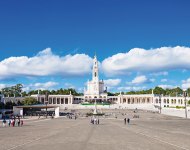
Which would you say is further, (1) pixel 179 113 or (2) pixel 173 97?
(2) pixel 173 97

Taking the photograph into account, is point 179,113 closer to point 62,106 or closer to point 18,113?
point 18,113

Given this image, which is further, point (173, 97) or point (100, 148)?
point (173, 97)

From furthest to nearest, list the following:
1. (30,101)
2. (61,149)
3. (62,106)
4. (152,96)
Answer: (152,96) → (62,106) → (30,101) → (61,149)

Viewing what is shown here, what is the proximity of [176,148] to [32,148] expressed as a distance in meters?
10.2

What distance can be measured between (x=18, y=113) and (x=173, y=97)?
121 meters

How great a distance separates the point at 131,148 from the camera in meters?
22.7

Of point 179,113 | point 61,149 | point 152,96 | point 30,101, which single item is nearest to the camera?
point 61,149

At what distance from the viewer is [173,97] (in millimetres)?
198500

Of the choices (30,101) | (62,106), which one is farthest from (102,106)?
(30,101)

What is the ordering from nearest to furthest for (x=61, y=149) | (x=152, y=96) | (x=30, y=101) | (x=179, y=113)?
(x=61, y=149) → (x=179, y=113) → (x=30, y=101) → (x=152, y=96)

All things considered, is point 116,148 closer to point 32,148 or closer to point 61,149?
point 61,149

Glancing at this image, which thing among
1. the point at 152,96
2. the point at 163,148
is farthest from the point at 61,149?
the point at 152,96

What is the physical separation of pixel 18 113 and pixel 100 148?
275 feet

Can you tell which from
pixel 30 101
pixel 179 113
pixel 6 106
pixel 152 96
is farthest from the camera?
pixel 152 96
